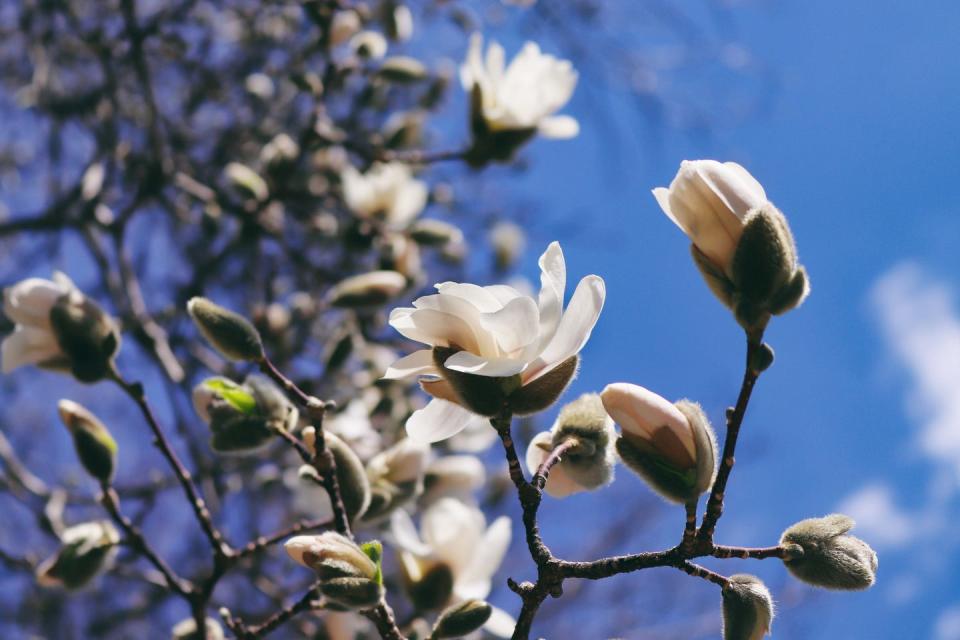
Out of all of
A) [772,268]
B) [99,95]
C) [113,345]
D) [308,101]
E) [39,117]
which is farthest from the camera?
[308,101]

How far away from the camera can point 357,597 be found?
73cm

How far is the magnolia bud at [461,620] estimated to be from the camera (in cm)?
79

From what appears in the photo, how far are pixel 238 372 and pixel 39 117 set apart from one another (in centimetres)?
145

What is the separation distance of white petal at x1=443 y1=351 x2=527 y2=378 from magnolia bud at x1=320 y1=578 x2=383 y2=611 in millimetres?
204

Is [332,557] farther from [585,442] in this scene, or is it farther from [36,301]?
[36,301]

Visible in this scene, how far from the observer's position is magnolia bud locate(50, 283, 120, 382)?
3.41ft

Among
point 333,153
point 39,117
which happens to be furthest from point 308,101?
point 39,117

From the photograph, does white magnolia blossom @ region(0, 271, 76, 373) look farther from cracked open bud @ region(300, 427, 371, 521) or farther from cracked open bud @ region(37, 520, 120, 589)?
cracked open bud @ region(300, 427, 371, 521)

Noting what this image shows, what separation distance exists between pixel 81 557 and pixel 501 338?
0.67m

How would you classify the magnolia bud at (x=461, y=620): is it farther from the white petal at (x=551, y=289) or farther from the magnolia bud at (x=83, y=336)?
the magnolia bud at (x=83, y=336)

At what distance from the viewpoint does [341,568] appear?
2.40ft

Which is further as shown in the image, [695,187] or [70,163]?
[70,163]

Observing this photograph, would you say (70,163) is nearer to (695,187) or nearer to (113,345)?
(113,345)

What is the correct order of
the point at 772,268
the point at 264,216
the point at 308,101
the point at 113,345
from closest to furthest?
the point at 772,268 → the point at 113,345 → the point at 264,216 → the point at 308,101
